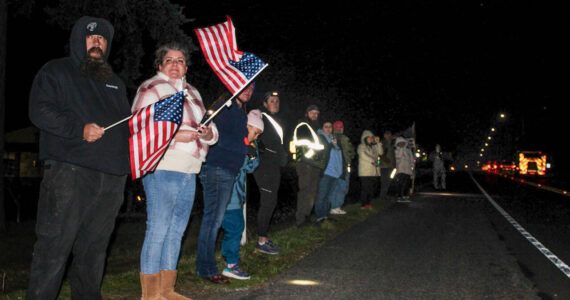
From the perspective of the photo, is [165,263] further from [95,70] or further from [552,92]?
[552,92]

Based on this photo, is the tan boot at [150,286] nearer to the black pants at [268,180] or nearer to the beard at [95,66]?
the beard at [95,66]

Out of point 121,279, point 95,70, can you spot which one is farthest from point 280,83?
point 95,70

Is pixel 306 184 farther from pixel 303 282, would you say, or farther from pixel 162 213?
pixel 162 213

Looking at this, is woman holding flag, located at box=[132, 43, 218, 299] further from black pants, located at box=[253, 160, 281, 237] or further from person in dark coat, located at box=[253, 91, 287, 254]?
black pants, located at box=[253, 160, 281, 237]

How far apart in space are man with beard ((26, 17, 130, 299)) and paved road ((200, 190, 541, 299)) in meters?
1.59

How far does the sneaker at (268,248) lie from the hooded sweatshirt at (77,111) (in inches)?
144

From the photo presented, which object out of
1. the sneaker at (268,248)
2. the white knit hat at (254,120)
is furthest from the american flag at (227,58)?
the sneaker at (268,248)

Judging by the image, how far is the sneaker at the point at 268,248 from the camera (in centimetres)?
712

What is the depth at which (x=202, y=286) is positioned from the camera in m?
5.27

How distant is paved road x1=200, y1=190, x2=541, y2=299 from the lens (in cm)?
523

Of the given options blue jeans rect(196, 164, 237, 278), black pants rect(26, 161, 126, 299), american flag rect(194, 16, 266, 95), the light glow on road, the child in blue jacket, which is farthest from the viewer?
the child in blue jacket

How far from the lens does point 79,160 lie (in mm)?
3445

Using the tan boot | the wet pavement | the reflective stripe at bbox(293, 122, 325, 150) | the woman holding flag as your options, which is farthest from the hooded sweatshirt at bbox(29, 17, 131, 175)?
the reflective stripe at bbox(293, 122, 325, 150)

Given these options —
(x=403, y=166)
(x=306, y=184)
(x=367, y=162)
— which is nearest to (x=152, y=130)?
(x=306, y=184)
